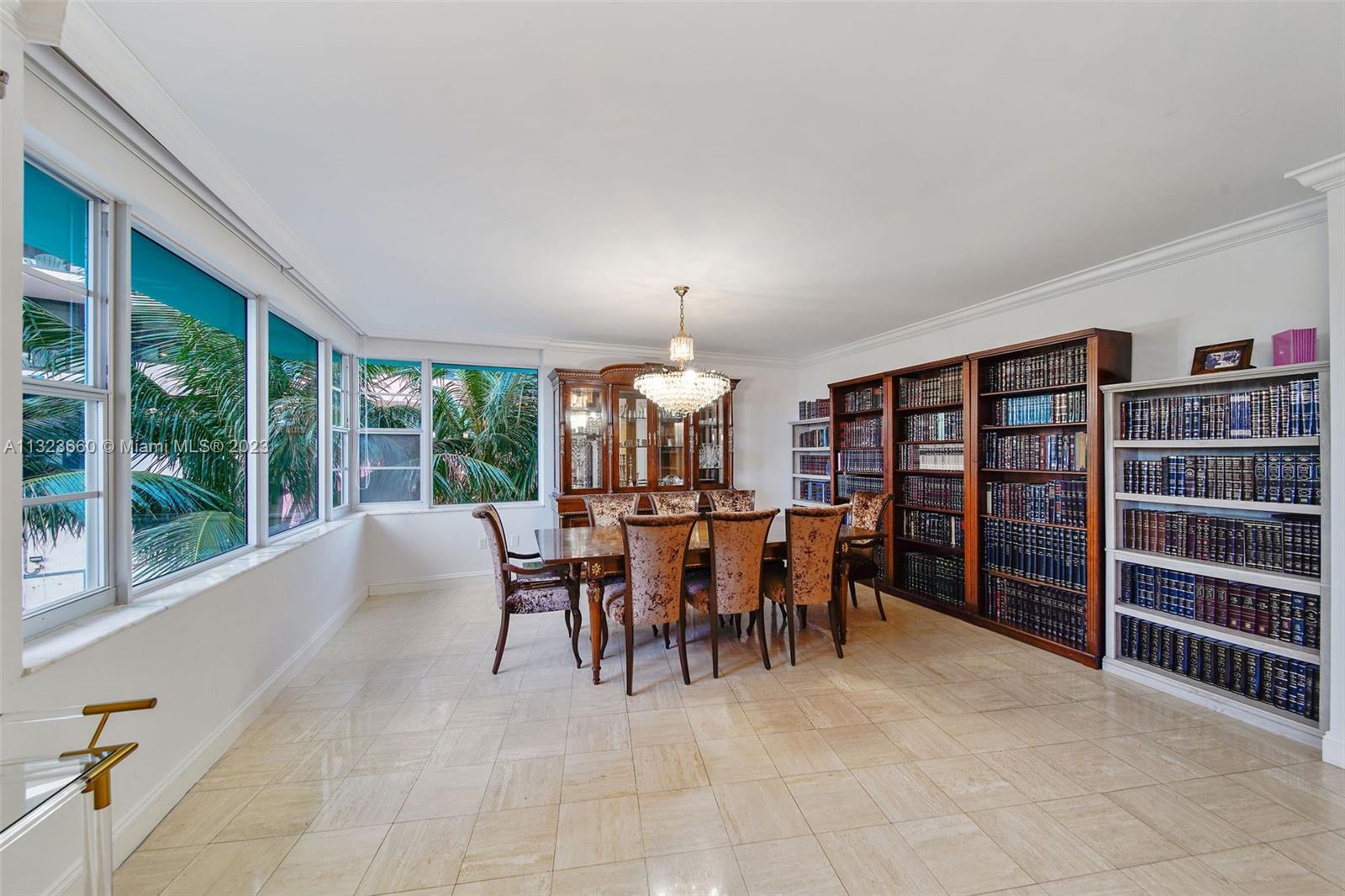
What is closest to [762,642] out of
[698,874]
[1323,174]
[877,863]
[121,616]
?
[877,863]

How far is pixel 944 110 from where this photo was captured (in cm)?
165

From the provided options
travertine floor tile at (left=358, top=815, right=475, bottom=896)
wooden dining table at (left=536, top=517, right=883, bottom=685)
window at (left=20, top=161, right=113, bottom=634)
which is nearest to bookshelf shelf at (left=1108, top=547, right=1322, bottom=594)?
wooden dining table at (left=536, top=517, right=883, bottom=685)

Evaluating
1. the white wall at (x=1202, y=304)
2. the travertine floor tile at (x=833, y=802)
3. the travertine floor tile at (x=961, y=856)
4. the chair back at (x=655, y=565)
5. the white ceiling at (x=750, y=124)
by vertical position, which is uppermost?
the white ceiling at (x=750, y=124)

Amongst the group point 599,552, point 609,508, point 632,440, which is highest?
point 632,440

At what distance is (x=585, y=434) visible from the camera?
4910mm

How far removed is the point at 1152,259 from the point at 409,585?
6.17 meters

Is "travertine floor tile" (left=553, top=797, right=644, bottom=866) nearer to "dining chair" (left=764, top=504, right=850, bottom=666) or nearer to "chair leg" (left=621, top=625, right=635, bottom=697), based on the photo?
"chair leg" (left=621, top=625, right=635, bottom=697)

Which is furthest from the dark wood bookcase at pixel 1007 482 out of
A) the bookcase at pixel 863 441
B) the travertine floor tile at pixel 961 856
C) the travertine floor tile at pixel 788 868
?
the travertine floor tile at pixel 788 868

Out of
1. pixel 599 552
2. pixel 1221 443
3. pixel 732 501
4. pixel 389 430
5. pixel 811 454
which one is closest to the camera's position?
pixel 1221 443

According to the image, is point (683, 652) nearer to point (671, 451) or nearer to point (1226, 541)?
point (671, 451)

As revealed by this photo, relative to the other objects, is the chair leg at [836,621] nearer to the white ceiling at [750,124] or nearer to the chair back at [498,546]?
the chair back at [498,546]

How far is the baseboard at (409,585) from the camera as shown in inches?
179

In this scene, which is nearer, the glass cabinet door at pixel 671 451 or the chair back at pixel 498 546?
the chair back at pixel 498 546

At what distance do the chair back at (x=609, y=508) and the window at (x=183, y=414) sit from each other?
2277 mm
